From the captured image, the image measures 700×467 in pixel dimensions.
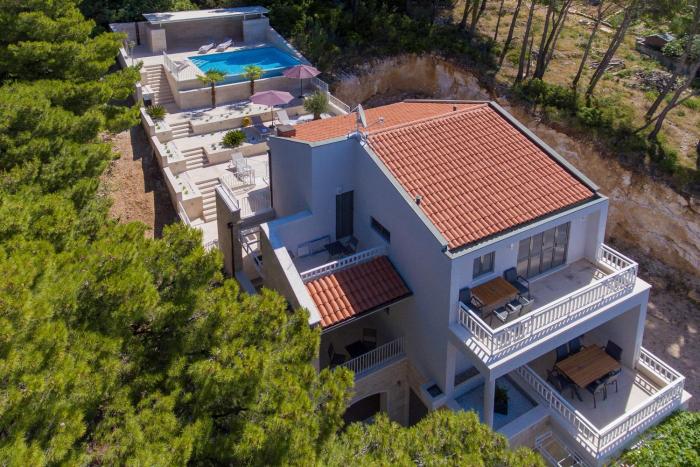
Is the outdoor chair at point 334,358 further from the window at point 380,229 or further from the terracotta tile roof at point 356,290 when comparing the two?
the window at point 380,229

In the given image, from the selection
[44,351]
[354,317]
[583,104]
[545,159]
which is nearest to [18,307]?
[44,351]

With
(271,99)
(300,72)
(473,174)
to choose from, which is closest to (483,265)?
(473,174)

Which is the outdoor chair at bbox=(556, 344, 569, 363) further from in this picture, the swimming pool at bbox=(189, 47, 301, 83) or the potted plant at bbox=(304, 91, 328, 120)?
the swimming pool at bbox=(189, 47, 301, 83)

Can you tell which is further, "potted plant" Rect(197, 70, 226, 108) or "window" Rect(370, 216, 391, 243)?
"potted plant" Rect(197, 70, 226, 108)

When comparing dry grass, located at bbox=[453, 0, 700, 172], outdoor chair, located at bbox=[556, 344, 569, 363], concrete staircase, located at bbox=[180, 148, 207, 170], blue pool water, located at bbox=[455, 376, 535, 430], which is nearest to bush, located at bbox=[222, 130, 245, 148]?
concrete staircase, located at bbox=[180, 148, 207, 170]

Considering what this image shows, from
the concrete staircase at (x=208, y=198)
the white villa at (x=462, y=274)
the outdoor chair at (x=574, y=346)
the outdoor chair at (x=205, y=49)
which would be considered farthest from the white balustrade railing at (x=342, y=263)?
the outdoor chair at (x=205, y=49)

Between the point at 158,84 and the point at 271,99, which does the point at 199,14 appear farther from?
the point at 271,99
